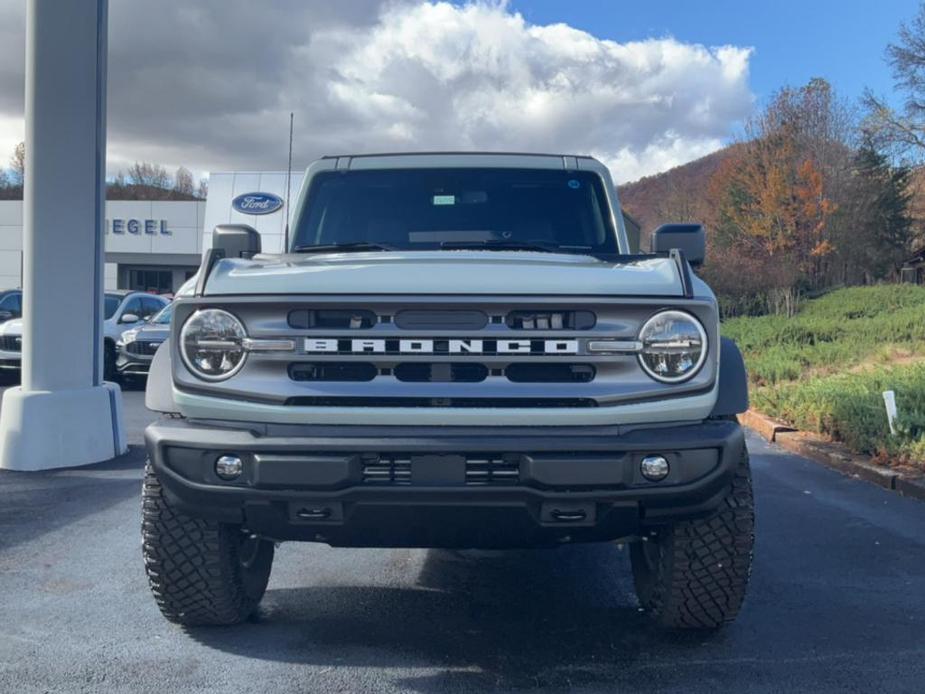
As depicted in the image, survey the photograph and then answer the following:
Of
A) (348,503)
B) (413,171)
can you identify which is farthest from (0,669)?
(413,171)

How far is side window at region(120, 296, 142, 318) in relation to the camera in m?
15.9

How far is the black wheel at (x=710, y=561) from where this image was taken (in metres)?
3.63

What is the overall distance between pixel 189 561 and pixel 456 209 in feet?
7.74

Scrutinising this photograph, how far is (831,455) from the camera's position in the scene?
30.0 ft

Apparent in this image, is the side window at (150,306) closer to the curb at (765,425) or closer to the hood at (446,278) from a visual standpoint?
the curb at (765,425)

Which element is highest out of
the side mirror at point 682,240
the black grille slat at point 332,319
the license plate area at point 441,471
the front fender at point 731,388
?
the side mirror at point 682,240

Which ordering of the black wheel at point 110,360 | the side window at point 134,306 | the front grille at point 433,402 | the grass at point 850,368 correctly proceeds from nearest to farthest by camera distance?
the front grille at point 433,402 → the grass at point 850,368 → the black wheel at point 110,360 → the side window at point 134,306

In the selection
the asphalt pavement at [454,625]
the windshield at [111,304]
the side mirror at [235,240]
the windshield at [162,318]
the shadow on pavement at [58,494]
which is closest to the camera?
the asphalt pavement at [454,625]

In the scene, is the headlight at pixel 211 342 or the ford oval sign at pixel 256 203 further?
the ford oval sign at pixel 256 203

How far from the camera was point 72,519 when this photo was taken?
6.09 metres

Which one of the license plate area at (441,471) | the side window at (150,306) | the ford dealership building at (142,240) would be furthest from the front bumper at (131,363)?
the ford dealership building at (142,240)

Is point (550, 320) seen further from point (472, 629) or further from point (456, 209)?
point (456, 209)

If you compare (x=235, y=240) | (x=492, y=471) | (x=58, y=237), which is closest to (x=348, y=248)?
(x=235, y=240)

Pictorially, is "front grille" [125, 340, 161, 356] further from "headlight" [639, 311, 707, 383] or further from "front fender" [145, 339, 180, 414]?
"headlight" [639, 311, 707, 383]
